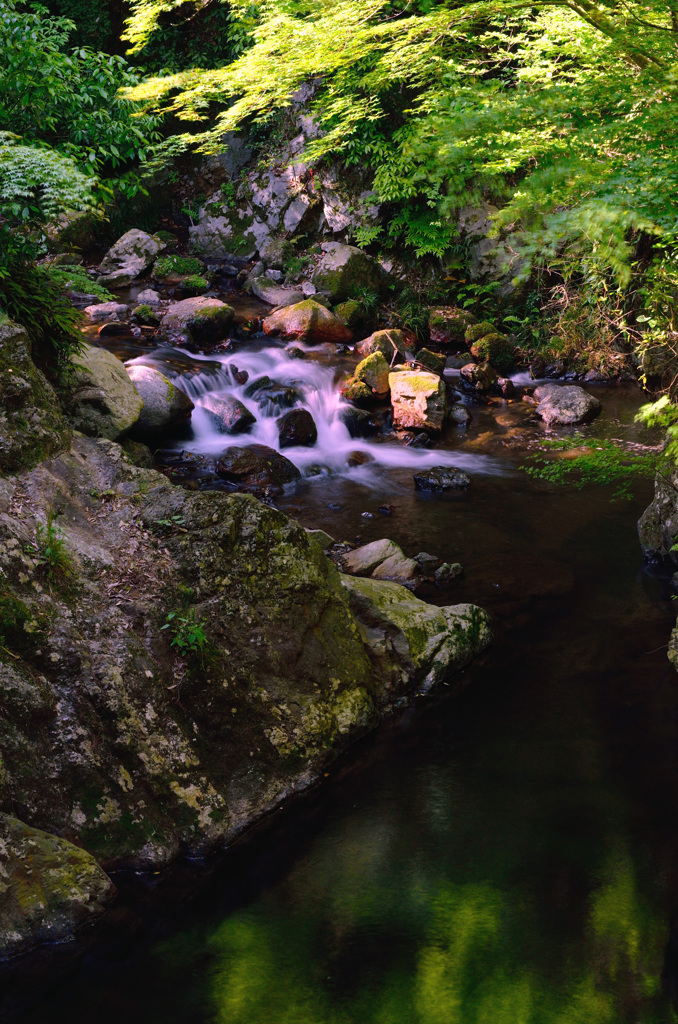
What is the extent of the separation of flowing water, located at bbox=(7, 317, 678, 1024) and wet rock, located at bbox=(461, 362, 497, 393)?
639cm

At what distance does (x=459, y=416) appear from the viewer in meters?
12.6

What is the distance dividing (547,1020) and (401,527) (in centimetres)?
593

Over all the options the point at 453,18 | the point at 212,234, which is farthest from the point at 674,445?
the point at 212,234

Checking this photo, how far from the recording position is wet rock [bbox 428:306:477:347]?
15.3 metres

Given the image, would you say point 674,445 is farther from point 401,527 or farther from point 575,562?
point 401,527

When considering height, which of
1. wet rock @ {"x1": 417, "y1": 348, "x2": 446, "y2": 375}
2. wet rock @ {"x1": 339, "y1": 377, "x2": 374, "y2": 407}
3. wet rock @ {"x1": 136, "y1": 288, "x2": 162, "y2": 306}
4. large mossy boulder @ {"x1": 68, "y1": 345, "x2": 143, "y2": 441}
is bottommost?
wet rock @ {"x1": 417, "y1": 348, "x2": 446, "y2": 375}

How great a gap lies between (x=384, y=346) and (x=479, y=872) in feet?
36.6

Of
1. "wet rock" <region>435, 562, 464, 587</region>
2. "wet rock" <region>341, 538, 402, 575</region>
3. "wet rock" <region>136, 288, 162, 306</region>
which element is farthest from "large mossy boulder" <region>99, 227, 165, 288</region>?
"wet rock" <region>435, 562, 464, 587</region>

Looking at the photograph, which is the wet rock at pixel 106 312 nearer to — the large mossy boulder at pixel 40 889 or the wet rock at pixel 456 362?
the wet rock at pixel 456 362

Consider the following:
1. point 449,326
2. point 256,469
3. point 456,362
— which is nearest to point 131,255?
point 449,326

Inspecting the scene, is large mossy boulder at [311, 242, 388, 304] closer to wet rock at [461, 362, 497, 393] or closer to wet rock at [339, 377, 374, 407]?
wet rock at [461, 362, 497, 393]

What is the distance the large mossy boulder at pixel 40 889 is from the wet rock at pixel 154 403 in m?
7.16

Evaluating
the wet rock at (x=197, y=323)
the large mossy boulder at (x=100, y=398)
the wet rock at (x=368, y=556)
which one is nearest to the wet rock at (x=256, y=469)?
the large mossy boulder at (x=100, y=398)

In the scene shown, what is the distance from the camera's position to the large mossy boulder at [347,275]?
1619 centimetres
